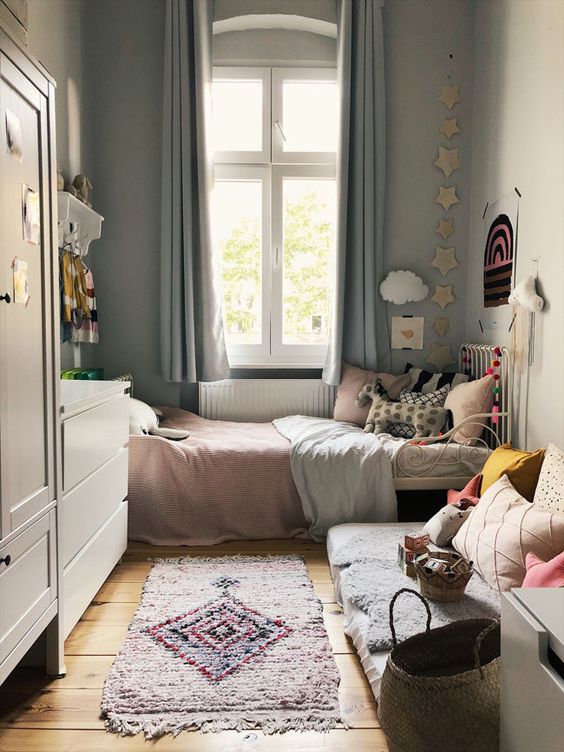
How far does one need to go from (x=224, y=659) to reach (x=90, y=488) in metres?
0.74

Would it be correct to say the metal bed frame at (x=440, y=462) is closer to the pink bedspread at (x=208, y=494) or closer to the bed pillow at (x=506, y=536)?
the pink bedspread at (x=208, y=494)

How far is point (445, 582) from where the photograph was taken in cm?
Result: 194

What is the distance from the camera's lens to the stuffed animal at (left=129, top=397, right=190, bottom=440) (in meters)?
3.08

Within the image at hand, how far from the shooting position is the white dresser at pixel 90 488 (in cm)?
197

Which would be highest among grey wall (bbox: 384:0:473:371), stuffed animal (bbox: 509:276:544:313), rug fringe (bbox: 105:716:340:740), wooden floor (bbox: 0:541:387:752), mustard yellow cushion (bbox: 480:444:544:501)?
grey wall (bbox: 384:0:473:371)

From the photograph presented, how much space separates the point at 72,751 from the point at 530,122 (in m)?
3.11

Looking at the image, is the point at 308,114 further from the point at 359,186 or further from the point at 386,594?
the point at 386,594

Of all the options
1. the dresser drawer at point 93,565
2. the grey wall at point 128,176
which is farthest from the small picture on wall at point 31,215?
the grey wall at point 128,176

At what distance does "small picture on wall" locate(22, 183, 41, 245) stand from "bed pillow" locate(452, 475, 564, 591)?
1651 millimetres

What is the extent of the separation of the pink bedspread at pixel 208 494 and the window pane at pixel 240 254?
125 centimetres

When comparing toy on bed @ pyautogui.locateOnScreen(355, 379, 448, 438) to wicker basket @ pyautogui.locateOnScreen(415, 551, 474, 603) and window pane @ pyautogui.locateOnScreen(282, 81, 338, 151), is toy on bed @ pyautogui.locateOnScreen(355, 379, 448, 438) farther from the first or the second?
window pane @ pyautogui.locateOnScreen(282, 81, 338, 151)

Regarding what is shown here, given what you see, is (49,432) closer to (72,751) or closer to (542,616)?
(72,751)

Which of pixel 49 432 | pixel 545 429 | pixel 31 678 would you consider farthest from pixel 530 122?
pixel 31 678

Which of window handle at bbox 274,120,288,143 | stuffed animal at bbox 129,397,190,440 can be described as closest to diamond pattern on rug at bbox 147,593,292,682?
stuffed animal at bbox 129,397,190,440
